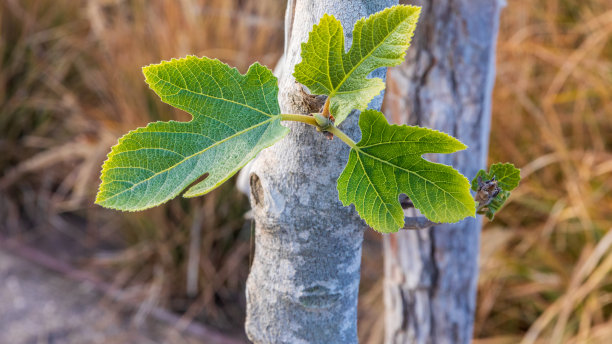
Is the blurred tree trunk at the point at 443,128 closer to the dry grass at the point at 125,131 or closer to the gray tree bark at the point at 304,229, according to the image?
the gray tree bark at the point at 304,229

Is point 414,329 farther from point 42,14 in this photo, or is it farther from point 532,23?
point 42,14

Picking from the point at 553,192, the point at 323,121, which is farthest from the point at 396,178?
the point at 553,192

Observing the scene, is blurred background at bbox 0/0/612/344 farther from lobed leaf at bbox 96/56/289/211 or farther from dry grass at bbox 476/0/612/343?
lobed leaf at bbox 96/56/289/211

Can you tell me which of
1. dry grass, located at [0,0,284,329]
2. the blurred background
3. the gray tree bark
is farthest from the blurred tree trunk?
dry grass, located at [0,0,284,329]

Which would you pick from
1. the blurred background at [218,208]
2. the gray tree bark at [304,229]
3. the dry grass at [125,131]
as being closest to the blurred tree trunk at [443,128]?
the gray tree bark at [304,229]

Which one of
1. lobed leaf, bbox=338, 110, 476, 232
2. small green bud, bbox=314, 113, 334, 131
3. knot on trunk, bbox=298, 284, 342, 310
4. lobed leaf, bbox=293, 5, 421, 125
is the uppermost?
lobed leaf, bbox=293, 5, 421, 125

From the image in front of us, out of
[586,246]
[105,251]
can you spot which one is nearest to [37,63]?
[105,251]
